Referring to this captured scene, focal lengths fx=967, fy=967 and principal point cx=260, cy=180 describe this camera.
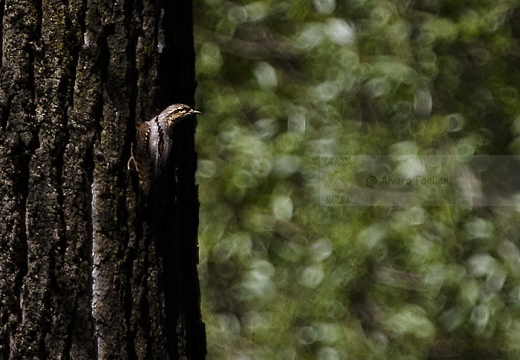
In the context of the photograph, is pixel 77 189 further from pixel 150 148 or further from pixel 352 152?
pixel 352 152

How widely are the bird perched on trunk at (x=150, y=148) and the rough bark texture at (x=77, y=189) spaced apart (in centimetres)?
2

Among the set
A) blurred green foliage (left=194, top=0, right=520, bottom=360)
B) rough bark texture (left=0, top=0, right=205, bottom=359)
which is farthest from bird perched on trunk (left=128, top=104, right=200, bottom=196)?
blurred green foliage (left=194, top=0, right=520, bottom=360)

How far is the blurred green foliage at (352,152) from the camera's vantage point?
14.5ft


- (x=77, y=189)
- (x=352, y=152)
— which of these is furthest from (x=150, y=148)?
(x=352, y=152)

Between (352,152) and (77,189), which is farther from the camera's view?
(352,152)

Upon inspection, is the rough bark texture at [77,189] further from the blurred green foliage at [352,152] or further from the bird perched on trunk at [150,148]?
the blurred green foliage at [352,152]

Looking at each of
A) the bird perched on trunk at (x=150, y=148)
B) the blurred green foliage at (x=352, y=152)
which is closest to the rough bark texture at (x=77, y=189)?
the bird perched on trunk at (x=150, y=148)

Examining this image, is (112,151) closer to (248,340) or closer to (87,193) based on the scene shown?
(87,193)

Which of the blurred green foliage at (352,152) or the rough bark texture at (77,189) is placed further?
the blurred green foliage at (352,152)

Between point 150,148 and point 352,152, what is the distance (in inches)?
103

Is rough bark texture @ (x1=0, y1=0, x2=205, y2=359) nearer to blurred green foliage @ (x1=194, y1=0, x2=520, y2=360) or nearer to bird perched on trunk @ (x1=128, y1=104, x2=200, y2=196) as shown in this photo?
bird perched on trunk @ (x1=128, y1=104, x2=200, y2=196)

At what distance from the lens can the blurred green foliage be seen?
443cm

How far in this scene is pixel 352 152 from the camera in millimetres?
4488

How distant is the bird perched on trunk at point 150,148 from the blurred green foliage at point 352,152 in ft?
8.06
